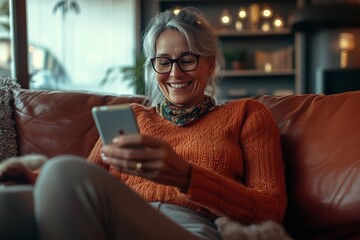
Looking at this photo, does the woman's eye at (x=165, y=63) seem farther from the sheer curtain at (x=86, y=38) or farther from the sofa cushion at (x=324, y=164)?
the sheer curtain at (x=86, y=38)

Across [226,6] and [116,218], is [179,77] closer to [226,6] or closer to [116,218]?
[116,218]

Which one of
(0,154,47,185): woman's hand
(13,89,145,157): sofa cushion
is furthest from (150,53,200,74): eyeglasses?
(0,154,47,185): woman's hand

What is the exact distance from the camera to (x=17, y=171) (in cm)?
111

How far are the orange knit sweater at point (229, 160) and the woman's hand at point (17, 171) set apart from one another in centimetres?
30

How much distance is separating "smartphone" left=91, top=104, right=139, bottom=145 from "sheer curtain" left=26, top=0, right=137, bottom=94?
4.65 metres

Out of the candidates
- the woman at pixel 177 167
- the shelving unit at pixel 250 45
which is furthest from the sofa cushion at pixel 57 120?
the shelving unit at pixel 250 45

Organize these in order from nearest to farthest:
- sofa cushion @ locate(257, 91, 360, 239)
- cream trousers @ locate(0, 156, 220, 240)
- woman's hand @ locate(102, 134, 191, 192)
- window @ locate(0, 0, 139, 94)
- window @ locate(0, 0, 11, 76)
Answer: cream trousers @ locate(0, 156, 220, 240) → woman's hand @ locate(102, 134, 191, 192) → sofa cushion @ locate(257, 91, 360, 239) → window @ locate(0, 0, 11, 76) → window @ locate(0, 0, 139, 94)

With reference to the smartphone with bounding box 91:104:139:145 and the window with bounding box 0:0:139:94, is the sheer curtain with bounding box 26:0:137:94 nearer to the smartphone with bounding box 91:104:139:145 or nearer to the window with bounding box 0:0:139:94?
the window with bounding box 0:0:139:94

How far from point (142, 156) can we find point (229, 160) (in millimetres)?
426

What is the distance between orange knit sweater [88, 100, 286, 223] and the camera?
3.78 feet

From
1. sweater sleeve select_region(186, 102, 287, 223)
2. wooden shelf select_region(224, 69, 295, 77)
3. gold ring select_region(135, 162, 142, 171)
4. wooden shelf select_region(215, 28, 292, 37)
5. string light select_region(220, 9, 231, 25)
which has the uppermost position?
string light select_region(220, 9, 231, 25)

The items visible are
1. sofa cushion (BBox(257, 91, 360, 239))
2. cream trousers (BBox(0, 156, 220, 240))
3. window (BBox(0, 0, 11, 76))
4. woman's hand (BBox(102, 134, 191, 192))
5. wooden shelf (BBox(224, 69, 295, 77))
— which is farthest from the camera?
wooden shelf (BBox(224, 69, 295, 77))

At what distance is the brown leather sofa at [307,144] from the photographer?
1.29 meters

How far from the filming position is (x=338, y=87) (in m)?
5.22
